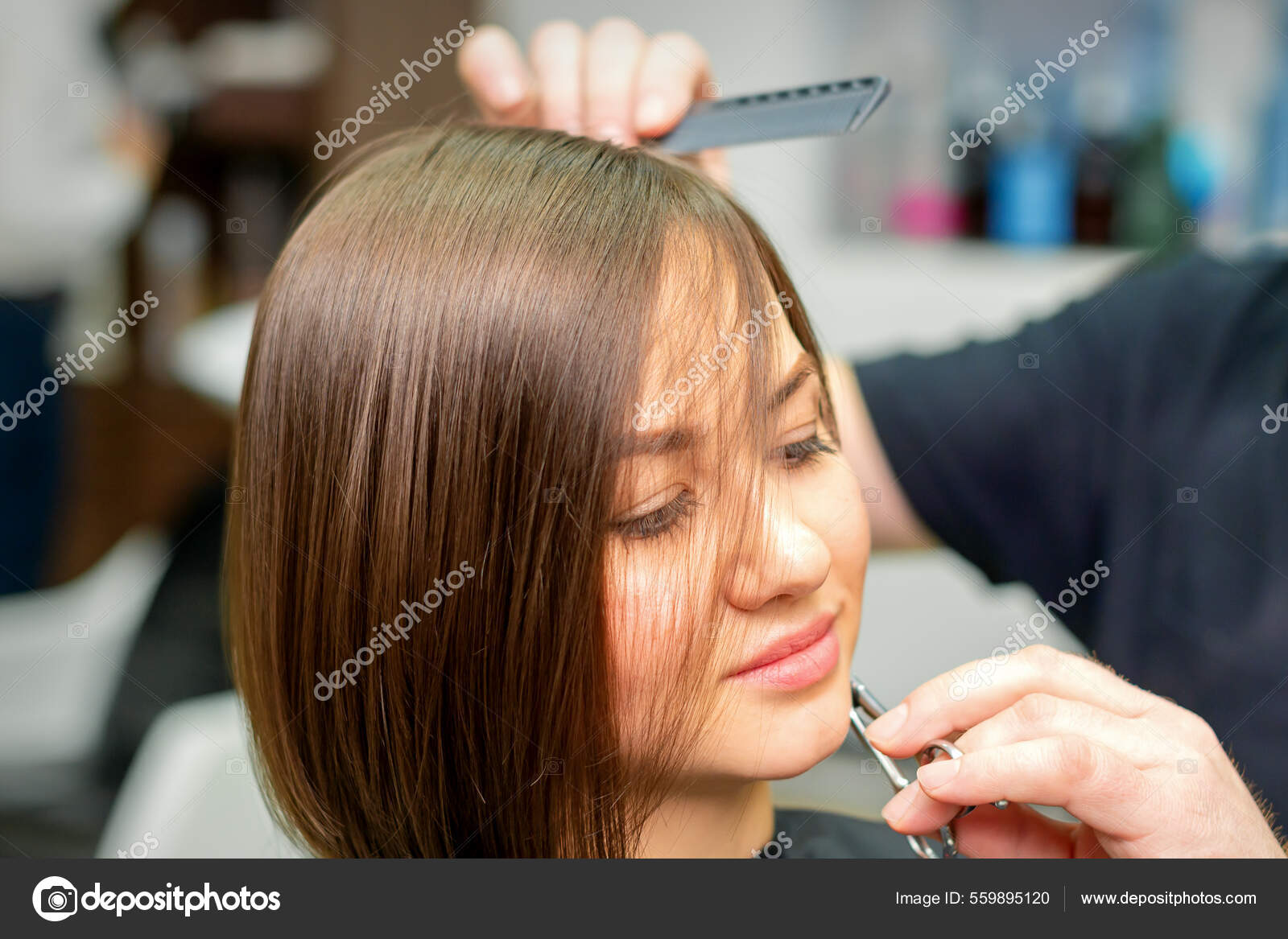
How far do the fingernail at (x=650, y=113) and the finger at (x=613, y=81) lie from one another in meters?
0.01

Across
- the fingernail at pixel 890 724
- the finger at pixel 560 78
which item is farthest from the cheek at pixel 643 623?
the finger at pixel 560 78

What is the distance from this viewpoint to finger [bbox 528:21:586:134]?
67 cm

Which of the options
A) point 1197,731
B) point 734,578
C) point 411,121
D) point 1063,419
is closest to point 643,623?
point 734,578

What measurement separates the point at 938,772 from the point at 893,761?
76 mm

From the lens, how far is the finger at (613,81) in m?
0.64

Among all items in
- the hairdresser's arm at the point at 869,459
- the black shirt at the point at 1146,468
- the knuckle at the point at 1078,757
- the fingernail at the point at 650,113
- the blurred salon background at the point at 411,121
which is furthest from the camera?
the blurred salon background at the point at 411,121

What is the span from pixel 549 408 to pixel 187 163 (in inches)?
56.1

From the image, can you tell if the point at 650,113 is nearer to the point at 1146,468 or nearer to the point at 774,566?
the point at 774,566

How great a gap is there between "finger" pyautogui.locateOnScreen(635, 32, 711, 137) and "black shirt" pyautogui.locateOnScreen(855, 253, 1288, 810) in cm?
34

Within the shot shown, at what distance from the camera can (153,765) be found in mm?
812

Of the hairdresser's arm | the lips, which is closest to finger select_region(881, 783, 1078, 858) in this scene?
the lips

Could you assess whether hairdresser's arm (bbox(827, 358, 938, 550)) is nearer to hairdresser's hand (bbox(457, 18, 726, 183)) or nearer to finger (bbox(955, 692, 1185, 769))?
hairdresser's hand (bbox(457, 18, 726, 183))

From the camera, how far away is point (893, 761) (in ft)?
1.77
